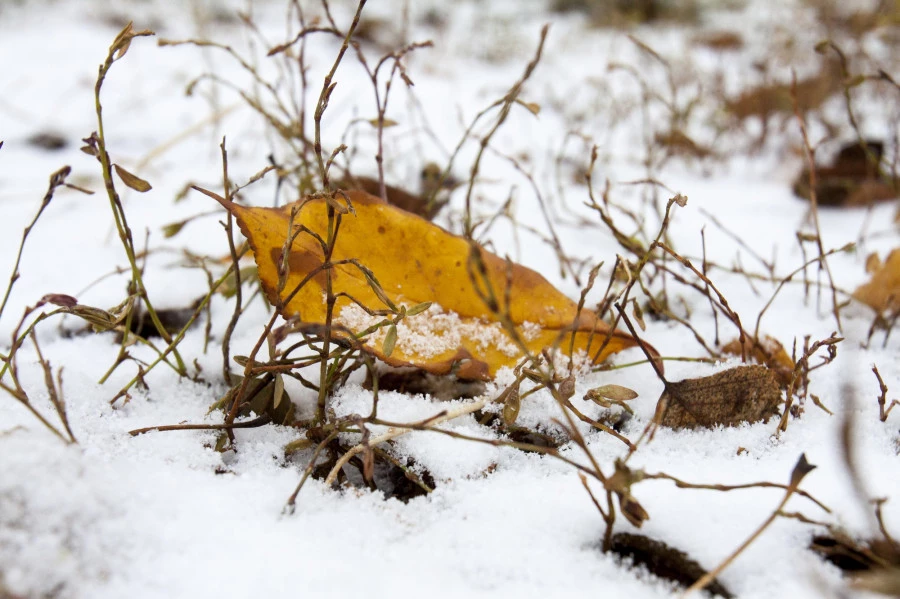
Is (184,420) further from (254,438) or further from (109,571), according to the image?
(109,571)

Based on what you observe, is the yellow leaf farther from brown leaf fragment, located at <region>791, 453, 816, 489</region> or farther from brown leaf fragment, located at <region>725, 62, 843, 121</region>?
brown leaf fragment, located at <region>725, 62, 843, 121</region>

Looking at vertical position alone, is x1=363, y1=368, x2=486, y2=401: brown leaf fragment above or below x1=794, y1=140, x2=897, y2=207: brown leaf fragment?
below

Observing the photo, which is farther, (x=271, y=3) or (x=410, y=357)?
(x=271, y=3)

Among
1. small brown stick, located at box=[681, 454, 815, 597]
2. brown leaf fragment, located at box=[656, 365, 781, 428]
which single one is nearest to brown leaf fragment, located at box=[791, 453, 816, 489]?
small brown stick, located at box=[681, 454, 815, 597]

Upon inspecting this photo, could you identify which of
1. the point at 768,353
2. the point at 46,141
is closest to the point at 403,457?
the point at 768,353

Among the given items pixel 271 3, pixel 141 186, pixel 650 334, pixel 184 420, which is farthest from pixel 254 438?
pixel 271 3

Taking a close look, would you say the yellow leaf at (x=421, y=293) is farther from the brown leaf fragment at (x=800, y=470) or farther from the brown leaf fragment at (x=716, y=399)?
the brown leaf fragment at (x=800, y=470)

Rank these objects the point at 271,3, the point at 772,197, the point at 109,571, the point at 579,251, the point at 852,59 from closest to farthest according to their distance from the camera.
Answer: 1. the point at 109,571
2. the point at 579,251
3. the point at 772,197
4. the point at 852,59
5. the point at 271,3
